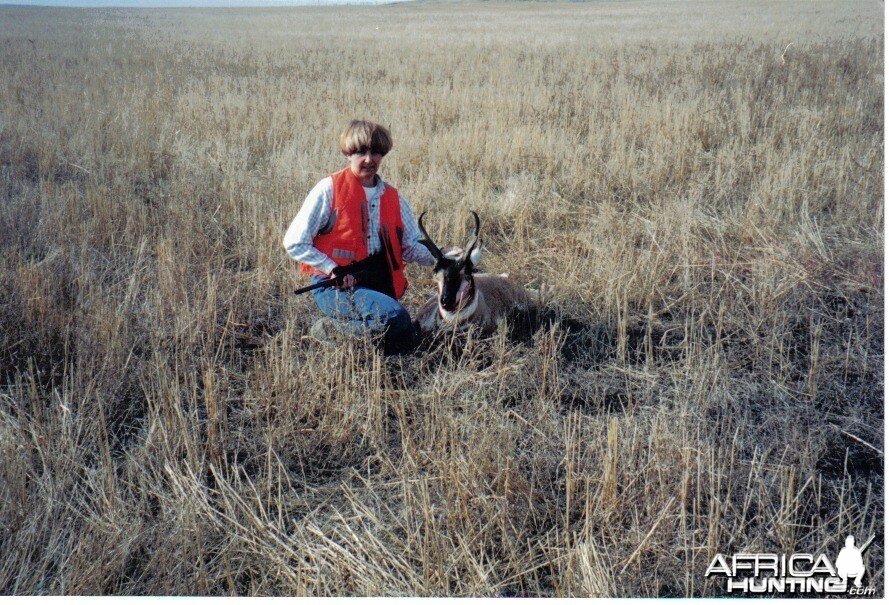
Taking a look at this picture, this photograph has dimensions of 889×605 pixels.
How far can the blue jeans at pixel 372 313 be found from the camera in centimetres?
395

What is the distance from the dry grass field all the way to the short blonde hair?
42.3 inches

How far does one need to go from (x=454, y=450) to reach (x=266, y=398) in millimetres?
1025

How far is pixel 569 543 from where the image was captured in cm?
269

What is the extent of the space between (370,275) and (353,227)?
31 centimetres

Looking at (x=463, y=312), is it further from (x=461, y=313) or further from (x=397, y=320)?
(x=397, y=320)

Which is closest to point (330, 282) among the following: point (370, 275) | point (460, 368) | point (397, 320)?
point (370, 275)

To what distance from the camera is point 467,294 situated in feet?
13.2

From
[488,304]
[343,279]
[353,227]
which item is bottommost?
[488,304]

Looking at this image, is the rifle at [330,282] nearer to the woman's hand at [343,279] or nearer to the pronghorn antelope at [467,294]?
the woman's hand at [343,279]

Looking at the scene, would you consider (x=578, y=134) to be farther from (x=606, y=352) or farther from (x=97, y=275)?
(x=97, y=275)

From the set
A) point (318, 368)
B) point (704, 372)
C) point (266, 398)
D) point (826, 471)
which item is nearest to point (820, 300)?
point (704, 372)

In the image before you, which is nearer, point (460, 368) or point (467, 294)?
point (460, 368)

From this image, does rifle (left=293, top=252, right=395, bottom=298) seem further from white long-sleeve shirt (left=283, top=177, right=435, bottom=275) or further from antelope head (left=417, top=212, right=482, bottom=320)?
antelope head (left=417, top=212, right=482, bottom=320)

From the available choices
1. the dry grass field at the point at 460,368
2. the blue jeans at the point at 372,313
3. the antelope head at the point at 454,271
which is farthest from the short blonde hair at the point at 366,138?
the dry grass field at the point at 460,368
